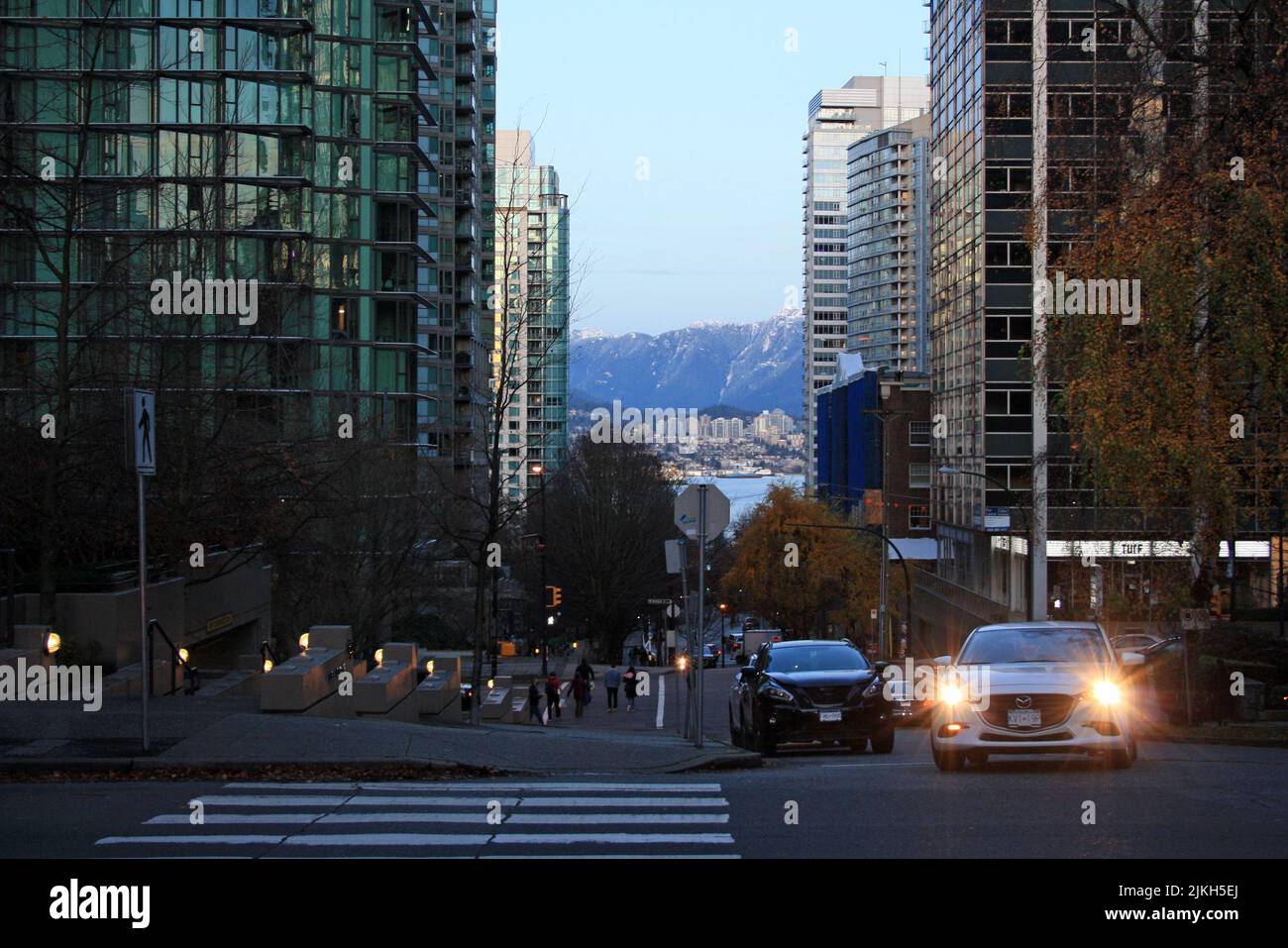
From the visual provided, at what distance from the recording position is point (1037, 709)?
13883mm

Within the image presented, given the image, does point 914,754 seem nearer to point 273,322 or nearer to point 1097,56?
point 273,322

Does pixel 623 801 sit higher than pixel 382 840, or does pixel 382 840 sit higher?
pixel 382 840

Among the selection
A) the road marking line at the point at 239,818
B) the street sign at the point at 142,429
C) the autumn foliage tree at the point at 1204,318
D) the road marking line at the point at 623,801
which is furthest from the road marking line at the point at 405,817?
the autumn foliage tree at the point at 1204,318

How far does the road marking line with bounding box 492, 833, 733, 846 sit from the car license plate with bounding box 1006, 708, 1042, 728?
465 cm

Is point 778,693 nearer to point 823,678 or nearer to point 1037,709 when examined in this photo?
point 823,678

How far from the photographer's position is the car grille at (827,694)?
716 inches

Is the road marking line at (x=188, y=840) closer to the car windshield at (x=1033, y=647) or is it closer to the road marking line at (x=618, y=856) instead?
the road marking line at (x=618, y=856)

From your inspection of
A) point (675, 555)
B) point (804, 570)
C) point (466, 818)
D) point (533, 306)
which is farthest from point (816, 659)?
point (804, 570)

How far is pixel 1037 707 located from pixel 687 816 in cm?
441

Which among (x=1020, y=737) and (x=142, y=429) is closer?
(x=1020, y=737)

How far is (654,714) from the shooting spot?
40250 millimetres

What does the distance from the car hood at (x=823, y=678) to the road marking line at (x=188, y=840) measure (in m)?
9.30

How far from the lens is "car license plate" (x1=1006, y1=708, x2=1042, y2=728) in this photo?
45.4 feet

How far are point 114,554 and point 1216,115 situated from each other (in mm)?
20511
